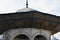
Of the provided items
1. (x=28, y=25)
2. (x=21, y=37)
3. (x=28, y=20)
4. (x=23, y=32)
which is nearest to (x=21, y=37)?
(x=21, y=37)

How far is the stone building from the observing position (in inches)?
711

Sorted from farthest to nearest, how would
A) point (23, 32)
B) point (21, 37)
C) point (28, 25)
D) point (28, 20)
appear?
point (21, 37) → point (23, 32) → point (28, 25) → point (28, 20)

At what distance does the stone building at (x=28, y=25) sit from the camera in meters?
18.0

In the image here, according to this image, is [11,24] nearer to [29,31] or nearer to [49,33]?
[29,31]

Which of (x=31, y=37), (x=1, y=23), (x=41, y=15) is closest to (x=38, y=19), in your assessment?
(x=41, y=15)

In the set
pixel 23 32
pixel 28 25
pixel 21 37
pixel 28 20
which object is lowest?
pixel 21 37

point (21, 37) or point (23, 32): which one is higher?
point (23, 32)

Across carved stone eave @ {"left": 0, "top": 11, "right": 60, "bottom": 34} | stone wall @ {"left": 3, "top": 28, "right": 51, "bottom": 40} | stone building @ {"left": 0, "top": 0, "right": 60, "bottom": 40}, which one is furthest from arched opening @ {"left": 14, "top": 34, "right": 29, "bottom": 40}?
carved stone eave @ {"left": 0, "top": 11, "right": 60, "bottom": 34}

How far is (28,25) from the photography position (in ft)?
61.6

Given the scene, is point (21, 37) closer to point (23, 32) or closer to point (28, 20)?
point (23, 32)

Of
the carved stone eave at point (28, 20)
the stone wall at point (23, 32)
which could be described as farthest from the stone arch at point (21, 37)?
the carved stone eave at point (28, 20)

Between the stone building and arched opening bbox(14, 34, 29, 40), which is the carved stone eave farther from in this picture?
arched opening bbox(14, 34, 29, 40)

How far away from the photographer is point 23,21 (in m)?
18.2

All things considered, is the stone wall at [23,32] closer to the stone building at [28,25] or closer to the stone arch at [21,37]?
the stone building at [28,25]
